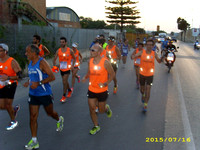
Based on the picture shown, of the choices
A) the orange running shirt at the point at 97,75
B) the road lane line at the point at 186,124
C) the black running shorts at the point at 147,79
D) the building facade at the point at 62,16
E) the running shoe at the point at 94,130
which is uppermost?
the building facade at the point at 62,16

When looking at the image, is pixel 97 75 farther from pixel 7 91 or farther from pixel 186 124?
pixel 186 124

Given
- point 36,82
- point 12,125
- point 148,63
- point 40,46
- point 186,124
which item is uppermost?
point 40,46

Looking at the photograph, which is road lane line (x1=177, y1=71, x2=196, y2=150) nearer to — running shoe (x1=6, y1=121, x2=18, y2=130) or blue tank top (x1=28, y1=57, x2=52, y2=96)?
blue tank top (x1=28, y1=57, x2=52, y2=96)

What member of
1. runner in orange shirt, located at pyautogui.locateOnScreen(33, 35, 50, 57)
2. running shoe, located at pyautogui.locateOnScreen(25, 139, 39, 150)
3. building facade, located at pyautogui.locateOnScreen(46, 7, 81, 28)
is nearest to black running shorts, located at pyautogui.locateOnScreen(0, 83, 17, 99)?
running shoe, located at pyautogui.locateOnScreen(25, 139, 39, 150)

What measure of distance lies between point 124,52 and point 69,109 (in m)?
8.68

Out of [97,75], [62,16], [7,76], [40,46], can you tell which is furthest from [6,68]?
[62,16]

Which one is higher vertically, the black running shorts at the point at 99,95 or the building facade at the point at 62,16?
the building facade at the point at 62,16

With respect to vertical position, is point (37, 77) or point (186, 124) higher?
point (37, 77)

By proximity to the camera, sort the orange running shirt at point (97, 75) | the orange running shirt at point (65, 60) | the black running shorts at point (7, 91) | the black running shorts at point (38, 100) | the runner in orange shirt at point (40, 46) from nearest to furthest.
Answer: the black running shorts at point (38, 100)
the orange running shirt at point (97, 75)
the black running shorts at point (7, 91)
the orange running shirt at point (65, 60)
the runner in orange shirt at point (40, 46)

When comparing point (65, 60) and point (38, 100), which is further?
point (65, 60)

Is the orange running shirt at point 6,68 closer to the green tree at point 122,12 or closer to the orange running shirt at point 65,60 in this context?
the orange running shirt at point 65,60

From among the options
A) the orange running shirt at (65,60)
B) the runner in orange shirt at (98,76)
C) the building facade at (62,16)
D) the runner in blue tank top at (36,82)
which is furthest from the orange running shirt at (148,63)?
the building facade at (62,16)

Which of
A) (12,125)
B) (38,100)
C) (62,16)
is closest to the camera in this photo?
(38,100)

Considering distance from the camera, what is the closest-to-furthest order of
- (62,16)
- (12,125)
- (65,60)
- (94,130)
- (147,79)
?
1. (94,130)
2. (12,125)
3. (147,79)
4. (65,60)
5. (62,16)
